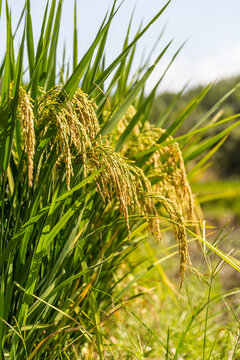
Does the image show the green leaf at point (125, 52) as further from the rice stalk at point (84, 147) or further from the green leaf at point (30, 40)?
the green leaf at point (30, 40)

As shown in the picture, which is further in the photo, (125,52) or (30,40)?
(30,40)

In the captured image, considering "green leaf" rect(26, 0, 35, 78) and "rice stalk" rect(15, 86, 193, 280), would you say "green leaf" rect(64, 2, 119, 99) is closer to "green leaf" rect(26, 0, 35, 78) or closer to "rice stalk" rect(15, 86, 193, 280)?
"rice stalk" rect(15, 86, 193, 280)

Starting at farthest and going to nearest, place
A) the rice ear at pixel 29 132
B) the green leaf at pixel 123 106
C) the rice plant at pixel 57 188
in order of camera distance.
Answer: the green leaf at pixel 123 106
the rice plant at pixel 57 188
the rice ear at pixel 29 132

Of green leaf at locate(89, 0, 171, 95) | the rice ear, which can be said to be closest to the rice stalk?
the rice ear

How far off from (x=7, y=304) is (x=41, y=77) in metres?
0.75

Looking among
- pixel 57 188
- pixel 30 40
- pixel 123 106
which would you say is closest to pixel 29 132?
pixel 57 188

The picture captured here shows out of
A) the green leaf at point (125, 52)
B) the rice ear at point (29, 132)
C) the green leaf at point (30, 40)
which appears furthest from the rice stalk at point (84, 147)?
the green leaf at point (30, 40)

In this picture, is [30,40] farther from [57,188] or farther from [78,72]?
[57,188]

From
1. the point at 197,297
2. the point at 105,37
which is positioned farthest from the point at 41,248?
the point at 197,297

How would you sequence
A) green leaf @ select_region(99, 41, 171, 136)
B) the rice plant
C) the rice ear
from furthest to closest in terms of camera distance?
1. green leaf @ select_region(99, 41, 171, 136)
2. the rice plant
3. the rice ear

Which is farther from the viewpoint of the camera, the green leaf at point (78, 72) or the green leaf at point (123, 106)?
the green leaf at point (123, 106)

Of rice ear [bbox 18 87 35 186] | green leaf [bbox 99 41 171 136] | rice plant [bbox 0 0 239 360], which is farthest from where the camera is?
green leaf [bbox 99 41 171 136]

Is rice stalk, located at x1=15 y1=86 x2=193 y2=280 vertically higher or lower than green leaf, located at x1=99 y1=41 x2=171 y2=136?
lower

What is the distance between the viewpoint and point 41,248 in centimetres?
129
